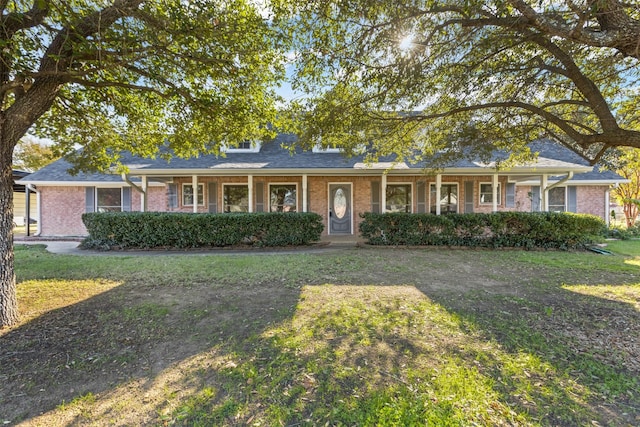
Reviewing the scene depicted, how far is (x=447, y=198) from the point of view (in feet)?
44.1

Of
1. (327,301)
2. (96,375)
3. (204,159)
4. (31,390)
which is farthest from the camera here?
(204,159)

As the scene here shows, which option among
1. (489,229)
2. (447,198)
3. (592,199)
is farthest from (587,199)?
(489,229)

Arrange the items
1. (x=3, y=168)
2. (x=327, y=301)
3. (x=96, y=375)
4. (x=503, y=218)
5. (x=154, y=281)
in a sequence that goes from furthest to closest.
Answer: (x=503, y=218)
(x=154, y=281)
(x=327, y=301)
(x=3, y=168)
(x=96, y=375)

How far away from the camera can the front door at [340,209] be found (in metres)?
13.3

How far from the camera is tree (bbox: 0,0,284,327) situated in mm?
3750

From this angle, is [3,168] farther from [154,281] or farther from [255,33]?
[255,33]

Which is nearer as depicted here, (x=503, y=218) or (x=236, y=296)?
(x=236, y=296)

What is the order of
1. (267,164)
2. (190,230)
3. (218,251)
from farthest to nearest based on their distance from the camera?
1. (267,164)
2. (190,230)
3. (218,251)

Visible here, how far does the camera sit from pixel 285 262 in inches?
301

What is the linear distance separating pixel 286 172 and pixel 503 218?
26.9 ft

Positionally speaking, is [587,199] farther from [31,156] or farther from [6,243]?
[31,156]

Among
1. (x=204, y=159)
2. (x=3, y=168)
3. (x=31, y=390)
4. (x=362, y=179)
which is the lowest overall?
(x=31, y=390)

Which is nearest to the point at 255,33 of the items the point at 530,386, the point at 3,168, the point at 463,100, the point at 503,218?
the point at 3,168

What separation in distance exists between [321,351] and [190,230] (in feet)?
26.7
